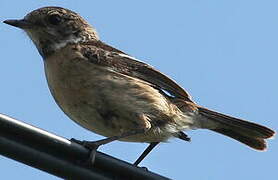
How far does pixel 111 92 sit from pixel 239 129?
2.19m

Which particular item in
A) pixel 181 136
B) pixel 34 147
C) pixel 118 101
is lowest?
pixel 181 136

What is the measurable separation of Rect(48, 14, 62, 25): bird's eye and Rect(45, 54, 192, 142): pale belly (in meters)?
0.78

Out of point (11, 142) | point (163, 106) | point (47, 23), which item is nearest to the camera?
point (11, 142)

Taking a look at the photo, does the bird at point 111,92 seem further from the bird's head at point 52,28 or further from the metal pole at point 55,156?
the metal pole at point 55,156

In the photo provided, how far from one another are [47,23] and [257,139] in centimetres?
304

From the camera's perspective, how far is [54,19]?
8430 mm

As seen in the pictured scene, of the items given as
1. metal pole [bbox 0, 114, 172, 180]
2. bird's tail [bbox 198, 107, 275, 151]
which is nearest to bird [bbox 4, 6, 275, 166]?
bird's tail [bbox 198, 107, 275, 151]

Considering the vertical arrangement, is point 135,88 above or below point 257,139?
above

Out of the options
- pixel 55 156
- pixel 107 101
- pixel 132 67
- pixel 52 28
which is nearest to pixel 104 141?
pixel 107 101

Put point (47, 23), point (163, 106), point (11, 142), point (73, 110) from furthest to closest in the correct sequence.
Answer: point (47, 23) → point (163, 106) → point (73, 110) → point (11, 142)

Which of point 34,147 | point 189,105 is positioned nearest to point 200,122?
point 189,105

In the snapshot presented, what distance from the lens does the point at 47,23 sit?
8.34 metres

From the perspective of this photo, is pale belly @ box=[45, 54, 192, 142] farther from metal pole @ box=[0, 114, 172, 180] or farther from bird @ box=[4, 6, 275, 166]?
metal pole @ box=[0, 114, 172, 180]

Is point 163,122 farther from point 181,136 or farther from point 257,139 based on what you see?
point 257,139
